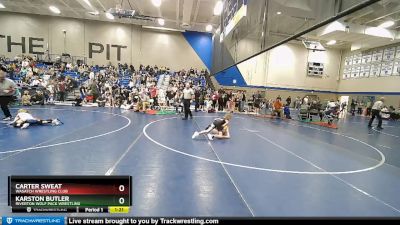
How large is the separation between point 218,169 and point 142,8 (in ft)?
73.5

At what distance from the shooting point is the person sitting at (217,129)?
24.7 ft

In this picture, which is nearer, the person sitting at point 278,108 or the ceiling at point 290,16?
the ceiling at point 290,16

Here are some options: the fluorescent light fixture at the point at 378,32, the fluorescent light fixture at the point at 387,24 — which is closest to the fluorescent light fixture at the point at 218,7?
the fluorescent light fixture at the point at 378,32

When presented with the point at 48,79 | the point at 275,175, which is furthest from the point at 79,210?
the point at 48,79

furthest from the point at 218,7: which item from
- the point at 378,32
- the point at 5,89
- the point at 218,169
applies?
the point at 218,169

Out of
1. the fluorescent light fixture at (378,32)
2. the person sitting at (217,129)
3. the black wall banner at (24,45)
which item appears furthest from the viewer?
the black wall banner at (24,45)

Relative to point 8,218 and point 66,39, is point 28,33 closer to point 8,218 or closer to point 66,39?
point 66,39

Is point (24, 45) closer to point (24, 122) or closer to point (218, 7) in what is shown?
point (218, 7)

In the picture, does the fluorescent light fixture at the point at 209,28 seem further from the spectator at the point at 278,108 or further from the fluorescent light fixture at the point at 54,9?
the fluorescent light fixture at the point at 54,9

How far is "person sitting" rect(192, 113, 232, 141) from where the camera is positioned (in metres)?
7.54
